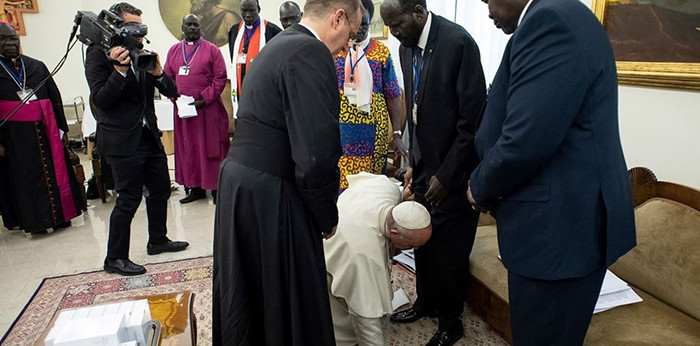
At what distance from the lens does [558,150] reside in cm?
112

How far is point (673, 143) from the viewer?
1841mm

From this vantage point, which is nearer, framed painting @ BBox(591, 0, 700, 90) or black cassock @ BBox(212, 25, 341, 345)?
black cassock @ BBox(212, 25, 341, 345)

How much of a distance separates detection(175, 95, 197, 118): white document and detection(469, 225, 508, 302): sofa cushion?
262cm

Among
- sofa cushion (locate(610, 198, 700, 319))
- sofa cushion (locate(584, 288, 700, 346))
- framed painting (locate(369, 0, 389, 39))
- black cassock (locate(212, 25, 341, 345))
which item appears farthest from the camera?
framed painting (locate(369, 0, 389, 39))

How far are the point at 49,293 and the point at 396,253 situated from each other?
2102mm

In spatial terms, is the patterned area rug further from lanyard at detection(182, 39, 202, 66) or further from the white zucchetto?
lanyard at detection(182, 39, 202, 66)

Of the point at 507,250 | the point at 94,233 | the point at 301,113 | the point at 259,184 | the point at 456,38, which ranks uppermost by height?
the point at 456,38

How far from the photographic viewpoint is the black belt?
1.41 m

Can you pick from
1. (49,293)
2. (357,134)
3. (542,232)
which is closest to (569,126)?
(542,232)

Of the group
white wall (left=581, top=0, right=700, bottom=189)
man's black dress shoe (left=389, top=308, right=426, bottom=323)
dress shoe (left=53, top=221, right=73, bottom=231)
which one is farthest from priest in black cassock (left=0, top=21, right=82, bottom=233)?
white wall (left=581, top=0, right=700, bottom=189)

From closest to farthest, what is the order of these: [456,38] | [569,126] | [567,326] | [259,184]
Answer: [569,126]
[567,326]
[259,184]
[456,38]

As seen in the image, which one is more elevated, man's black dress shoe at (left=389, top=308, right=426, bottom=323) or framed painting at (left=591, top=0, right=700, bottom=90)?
framed painting at (left=591, top=0, right=700, bottom=90)

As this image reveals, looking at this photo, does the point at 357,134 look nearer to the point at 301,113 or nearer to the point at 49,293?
the point at 301,113

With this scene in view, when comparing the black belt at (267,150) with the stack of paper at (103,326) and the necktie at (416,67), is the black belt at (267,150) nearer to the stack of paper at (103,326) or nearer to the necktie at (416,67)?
the stack of paper at (103,326)
